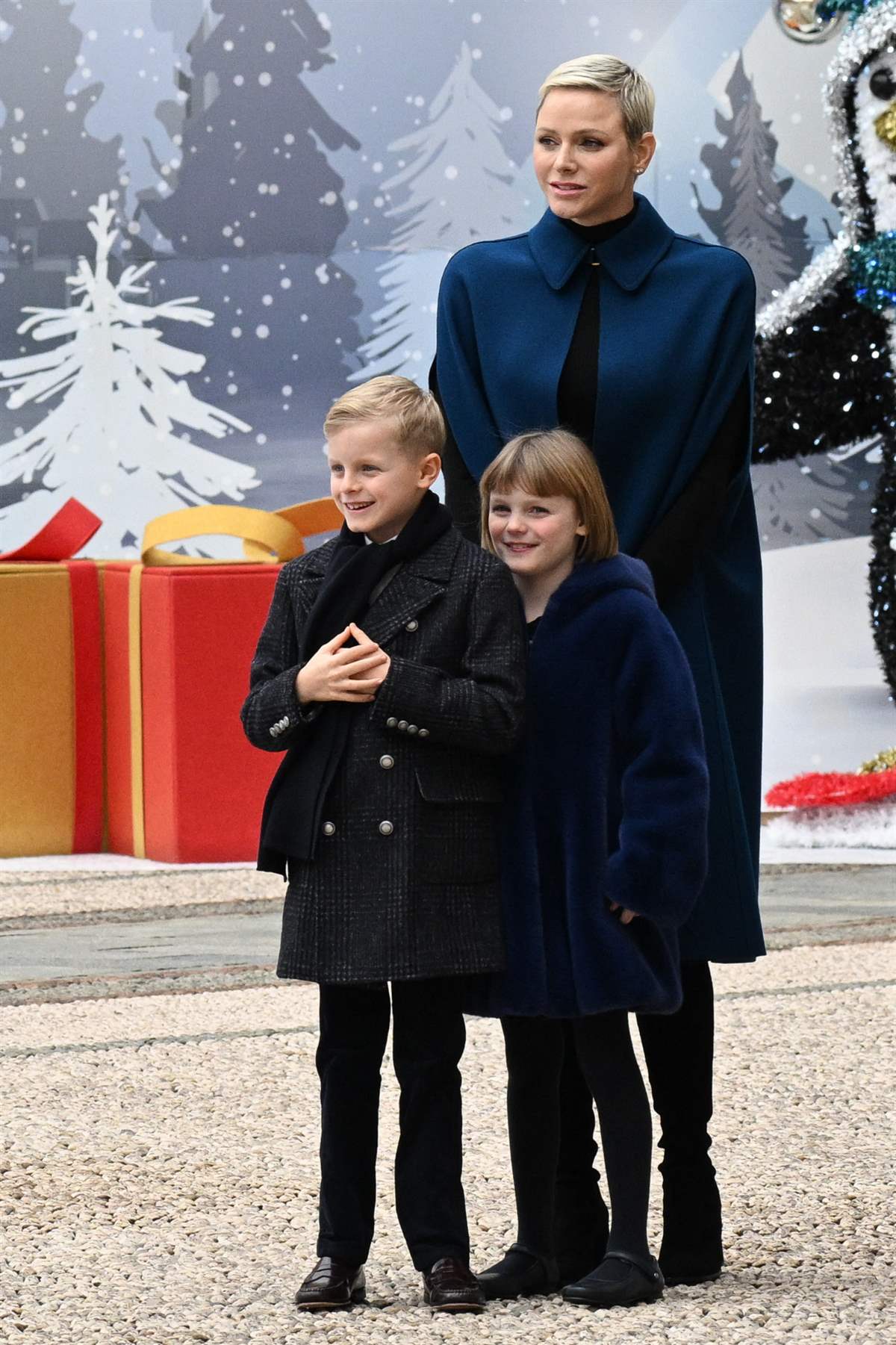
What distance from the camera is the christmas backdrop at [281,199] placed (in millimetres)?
6238

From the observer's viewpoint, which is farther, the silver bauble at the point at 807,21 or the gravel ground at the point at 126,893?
the silver bauble at the point at 807,21

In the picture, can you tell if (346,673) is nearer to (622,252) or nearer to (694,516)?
(694,516)

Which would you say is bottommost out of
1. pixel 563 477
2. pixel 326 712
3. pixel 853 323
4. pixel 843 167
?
pixel 326 712

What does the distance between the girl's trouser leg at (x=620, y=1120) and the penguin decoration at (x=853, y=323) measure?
14.1ft

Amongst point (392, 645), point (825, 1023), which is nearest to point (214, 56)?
point (825, 1023)

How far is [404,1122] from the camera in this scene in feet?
6.81

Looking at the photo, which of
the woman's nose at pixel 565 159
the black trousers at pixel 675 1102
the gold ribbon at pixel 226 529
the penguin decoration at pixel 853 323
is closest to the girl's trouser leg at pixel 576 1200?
the black trousers at pixel 675 1102

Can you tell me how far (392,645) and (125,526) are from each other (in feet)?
14.5

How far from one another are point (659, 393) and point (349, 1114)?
87 centimetres

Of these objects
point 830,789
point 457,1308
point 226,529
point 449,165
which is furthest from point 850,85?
point 457,1308

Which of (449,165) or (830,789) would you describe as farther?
(449,165)

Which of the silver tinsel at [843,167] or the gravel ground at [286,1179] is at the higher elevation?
the silver tinsel at [843,167]

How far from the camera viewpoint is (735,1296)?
2109 mm

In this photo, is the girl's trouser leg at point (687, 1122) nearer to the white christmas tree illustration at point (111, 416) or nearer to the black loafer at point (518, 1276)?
the black loafer at point (518, 1276)
